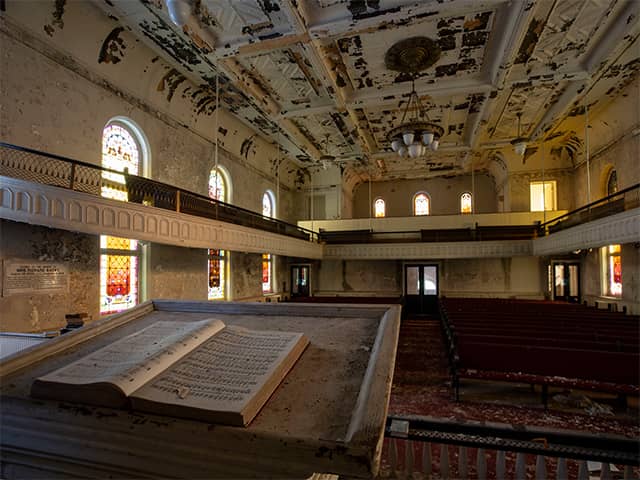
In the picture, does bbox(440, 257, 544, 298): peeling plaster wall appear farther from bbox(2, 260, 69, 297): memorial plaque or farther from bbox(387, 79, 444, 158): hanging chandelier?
bbox(2, 260, 69, 297): memorial plaque

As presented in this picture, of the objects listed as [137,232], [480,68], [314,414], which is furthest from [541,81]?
[314,414]

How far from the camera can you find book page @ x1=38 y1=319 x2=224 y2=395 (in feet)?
4.05

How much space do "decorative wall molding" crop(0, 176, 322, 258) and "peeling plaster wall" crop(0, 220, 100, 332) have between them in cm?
94

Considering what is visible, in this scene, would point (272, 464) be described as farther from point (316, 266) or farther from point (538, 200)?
point (538, 200)

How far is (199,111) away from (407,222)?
408 inches

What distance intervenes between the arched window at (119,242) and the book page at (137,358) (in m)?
6.57

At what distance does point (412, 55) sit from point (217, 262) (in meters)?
8.17

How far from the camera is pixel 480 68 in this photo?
8641 millimetres

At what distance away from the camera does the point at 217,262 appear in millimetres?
11633

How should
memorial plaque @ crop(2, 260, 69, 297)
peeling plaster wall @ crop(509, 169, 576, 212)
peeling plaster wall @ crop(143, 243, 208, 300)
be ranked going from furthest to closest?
peeling plaster wall @ crop(509, 169, 576, 212) < peeling plaster wall @ crop(143, 243, 208, 300) < memorial plaque @ crop(2, 260, 69, 297)

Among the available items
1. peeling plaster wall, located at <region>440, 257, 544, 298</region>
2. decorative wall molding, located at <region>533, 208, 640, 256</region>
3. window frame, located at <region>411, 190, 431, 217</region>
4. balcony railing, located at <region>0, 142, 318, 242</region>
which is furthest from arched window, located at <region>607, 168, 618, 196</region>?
balcony railing, located at <region>0, 142, 318, 242</region>

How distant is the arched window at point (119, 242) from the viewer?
24.8ft

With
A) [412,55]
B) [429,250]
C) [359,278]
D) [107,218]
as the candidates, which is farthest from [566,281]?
[107,218]

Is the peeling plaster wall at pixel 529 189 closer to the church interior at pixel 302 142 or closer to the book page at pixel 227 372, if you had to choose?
the church interior at pixel 302 142
